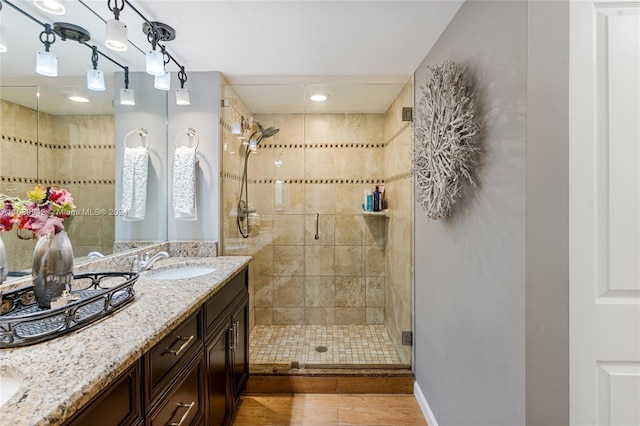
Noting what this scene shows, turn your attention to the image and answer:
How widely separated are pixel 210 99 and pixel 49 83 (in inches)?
39.5

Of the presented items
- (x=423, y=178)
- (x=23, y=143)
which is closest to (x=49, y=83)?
(x=23, y=143)

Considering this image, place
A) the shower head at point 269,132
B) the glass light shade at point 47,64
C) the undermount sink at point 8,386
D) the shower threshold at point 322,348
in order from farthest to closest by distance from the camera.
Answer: the shower head at point 269,132 → the shower threshold at point 322,348 → the glass light shade at point 47,64 → the undermount sink at point 8,386

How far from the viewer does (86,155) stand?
1.59m

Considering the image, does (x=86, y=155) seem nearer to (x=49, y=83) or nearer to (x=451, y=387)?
(x=49, y=83)

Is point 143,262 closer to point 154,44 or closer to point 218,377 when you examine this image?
point 218,377

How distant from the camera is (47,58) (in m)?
1.36

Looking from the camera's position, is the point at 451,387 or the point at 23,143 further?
the point at 451,387

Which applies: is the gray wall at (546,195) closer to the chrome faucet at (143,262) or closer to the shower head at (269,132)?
the chrome faucet at (143,262)

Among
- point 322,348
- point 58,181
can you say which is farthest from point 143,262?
point 322,348

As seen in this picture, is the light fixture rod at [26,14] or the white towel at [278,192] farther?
the white towel at [278,192]

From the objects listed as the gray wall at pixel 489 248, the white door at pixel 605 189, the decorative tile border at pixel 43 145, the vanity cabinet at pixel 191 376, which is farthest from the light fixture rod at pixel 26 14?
the white door at pixel 605 189

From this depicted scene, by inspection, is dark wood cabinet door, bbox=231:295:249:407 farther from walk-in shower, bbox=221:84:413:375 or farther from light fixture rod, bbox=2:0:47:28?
light fixture rod, bbox=2:0:47:28

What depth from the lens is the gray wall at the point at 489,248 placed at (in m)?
1.07

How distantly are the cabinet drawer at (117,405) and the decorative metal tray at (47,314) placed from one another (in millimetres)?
255
